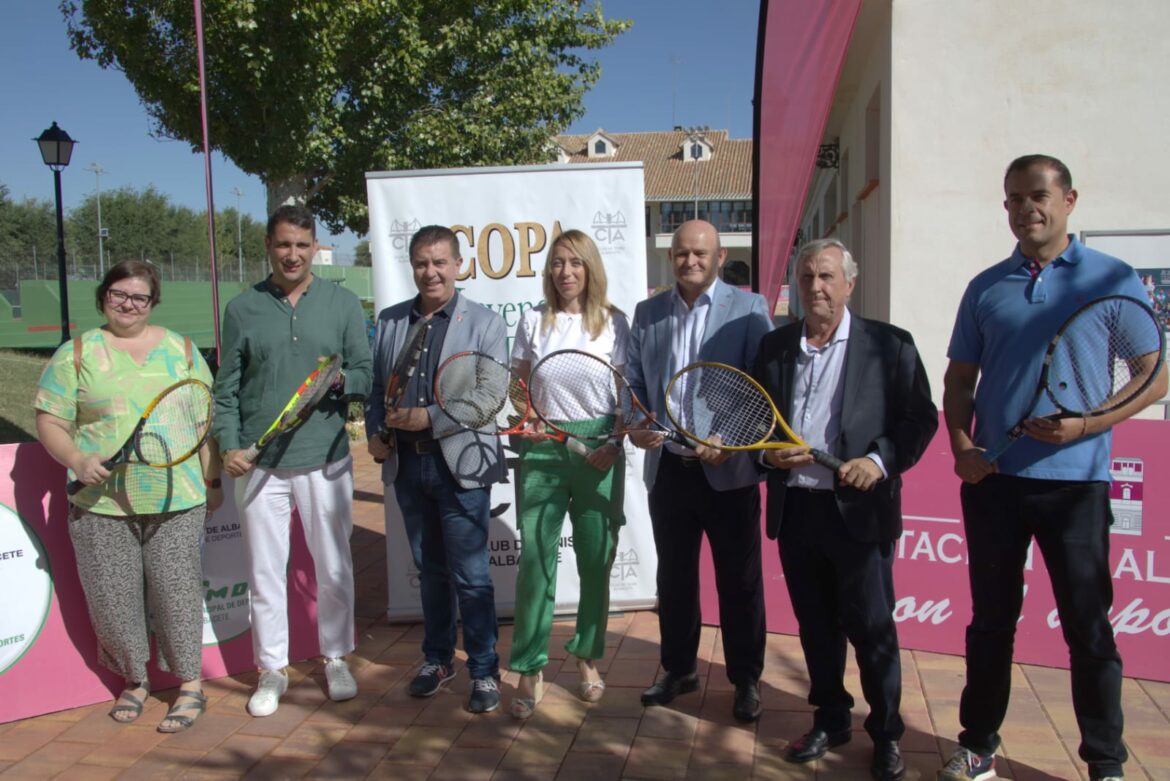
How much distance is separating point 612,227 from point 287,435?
6.82 ft

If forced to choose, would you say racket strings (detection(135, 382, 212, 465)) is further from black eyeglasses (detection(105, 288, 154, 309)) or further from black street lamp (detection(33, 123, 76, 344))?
black street lamp (detection(33, 123, 76, 344))

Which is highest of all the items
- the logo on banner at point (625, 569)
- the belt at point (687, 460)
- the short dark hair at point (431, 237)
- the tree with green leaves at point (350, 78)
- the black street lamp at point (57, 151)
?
the tree with green leaves at point (350, 78)

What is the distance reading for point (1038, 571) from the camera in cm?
391

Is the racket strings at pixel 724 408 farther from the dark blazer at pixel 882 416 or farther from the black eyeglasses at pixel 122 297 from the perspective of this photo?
the black eyeglasses at pixel 122 297

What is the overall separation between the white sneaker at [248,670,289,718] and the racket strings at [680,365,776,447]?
2171 millimetres

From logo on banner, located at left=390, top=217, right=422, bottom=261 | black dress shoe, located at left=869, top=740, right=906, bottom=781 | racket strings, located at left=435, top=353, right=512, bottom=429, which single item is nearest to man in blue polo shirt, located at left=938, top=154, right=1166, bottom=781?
black dress shoe, located at left=869, top=740, right=906, bottom=781

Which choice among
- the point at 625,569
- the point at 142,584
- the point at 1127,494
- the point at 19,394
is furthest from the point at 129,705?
the point at 19,394

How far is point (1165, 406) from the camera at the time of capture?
570 centimetres

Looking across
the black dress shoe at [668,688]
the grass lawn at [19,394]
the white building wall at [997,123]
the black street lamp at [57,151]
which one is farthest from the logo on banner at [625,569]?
the black street lamp at [57,151]

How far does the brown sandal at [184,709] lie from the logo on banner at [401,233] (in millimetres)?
2368

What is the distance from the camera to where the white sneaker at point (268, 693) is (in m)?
→ 3.60

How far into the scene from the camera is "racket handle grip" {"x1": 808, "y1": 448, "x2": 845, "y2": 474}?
9.31ft

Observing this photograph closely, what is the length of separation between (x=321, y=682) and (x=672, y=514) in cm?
190

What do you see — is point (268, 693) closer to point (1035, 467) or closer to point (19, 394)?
point (1035, 467)
